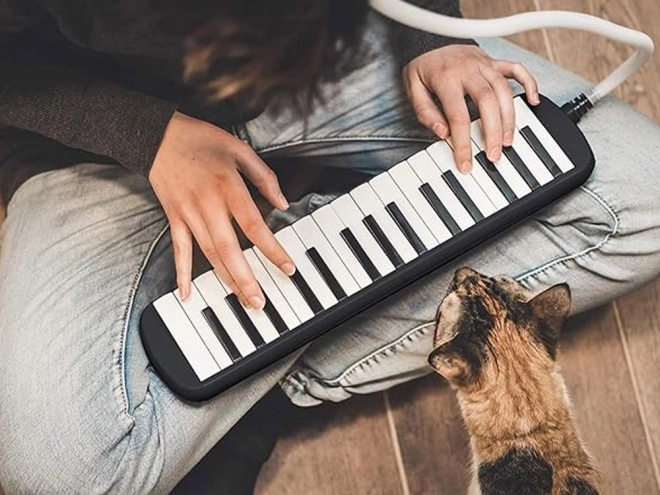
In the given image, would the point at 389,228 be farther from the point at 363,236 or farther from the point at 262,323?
the point at 262,323

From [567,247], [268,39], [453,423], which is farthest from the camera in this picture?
[453,423]

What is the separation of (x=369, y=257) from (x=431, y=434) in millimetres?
296

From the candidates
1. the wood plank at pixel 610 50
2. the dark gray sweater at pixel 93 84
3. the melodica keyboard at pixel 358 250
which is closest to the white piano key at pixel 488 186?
the melodica keyboard at pixel 358 250

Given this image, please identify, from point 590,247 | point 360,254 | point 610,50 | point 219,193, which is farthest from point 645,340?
point 219,193

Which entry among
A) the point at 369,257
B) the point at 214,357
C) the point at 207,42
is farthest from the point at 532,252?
the point at 207,42

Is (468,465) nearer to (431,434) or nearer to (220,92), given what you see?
(431,434)

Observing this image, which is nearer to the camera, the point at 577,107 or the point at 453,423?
the point at 577,107

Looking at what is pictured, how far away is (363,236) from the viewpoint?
2.36 ft

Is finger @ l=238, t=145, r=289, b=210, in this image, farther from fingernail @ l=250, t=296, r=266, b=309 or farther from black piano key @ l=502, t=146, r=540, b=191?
black piano key @ l=502, t=146, r=540, b=191

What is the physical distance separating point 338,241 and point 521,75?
21 centimetres

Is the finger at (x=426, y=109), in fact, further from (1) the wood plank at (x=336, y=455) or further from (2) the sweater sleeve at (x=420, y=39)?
(1) the wood plank at (x=336, y=455)

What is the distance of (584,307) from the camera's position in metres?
0.89

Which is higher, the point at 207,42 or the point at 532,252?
the point at 207,42

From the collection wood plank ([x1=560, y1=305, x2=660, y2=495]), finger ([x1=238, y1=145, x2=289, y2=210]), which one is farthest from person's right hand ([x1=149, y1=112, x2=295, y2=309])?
wood plank ([x1=560, y1=305, x2=660, y2=495])
